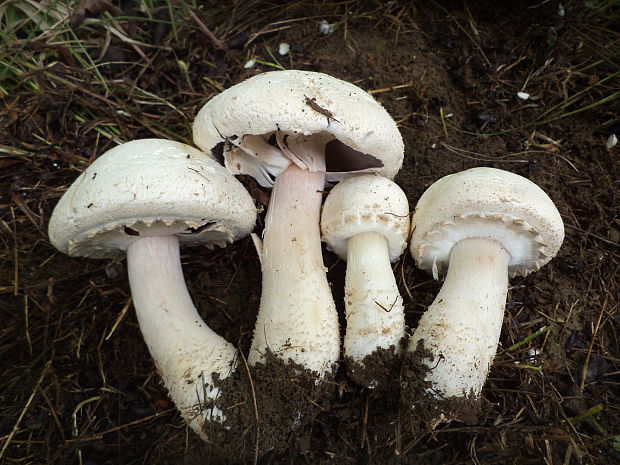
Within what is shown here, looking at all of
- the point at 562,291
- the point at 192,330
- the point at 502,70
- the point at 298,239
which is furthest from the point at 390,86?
the point at 192,330

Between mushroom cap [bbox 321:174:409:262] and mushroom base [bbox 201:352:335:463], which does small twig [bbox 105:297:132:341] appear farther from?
mushroom cap [bbox 321:174:409:262]

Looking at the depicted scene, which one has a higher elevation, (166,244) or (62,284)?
(166,244)

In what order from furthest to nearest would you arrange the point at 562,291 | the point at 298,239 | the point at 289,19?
the point at 289,19
the point at 562,291
the point at 298,239

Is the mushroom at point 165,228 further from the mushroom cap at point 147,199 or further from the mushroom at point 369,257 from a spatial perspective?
the mushroom at point 369,257

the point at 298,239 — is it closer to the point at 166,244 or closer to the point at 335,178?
the point at 335,178

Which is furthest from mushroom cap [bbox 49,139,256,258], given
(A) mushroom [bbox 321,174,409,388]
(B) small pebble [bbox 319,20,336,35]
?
(B) small pebble [bbox 319,20,336,35]

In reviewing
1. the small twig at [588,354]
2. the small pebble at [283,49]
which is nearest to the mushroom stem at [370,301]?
the small twig at [588,354]

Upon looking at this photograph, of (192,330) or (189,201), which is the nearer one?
(189,201)

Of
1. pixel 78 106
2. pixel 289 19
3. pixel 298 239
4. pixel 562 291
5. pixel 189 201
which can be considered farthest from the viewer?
pixel 289 19
